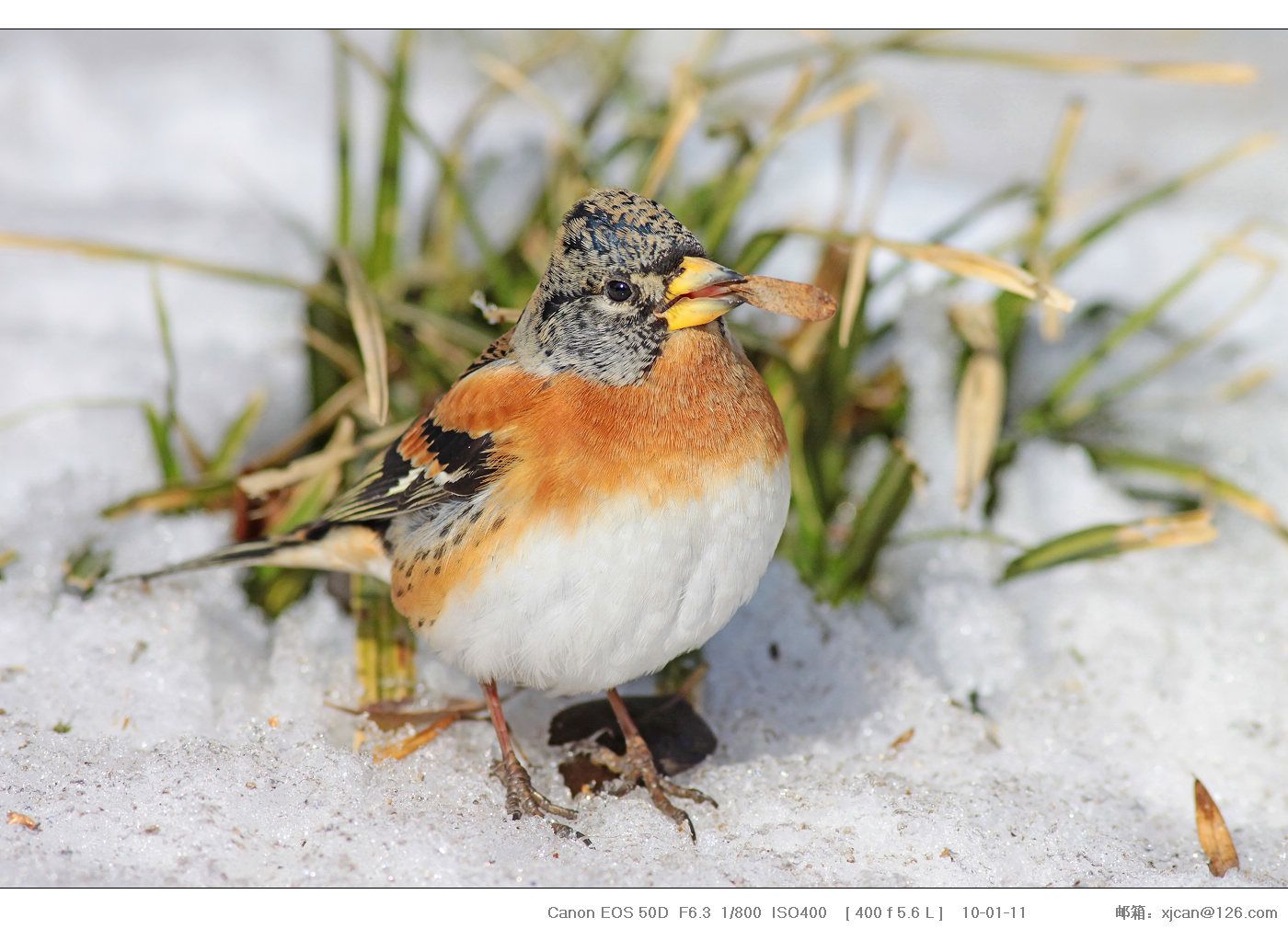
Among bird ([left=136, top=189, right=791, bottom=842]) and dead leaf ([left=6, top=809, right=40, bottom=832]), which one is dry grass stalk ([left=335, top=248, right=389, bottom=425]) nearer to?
bird ([left=136, top=189, right=791, bottom=842])

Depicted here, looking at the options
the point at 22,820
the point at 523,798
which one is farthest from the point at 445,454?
the point at 22,820

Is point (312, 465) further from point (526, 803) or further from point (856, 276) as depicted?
point (856, 276)

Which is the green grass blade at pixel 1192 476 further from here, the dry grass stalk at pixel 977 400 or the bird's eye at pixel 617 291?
the bird's eye at pixel 617 291

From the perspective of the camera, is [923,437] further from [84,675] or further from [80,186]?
[80,186]

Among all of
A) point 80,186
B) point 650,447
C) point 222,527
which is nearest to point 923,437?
point 650,447

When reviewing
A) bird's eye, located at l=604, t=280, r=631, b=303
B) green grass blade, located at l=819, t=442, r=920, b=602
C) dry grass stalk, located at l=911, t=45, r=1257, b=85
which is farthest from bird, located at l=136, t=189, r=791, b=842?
dry grass stalk, located at l=911, t=45, r=1257, b=85

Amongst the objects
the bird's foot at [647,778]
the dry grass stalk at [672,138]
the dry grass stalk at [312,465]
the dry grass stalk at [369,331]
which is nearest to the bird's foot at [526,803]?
the bird's foot at [647,778]

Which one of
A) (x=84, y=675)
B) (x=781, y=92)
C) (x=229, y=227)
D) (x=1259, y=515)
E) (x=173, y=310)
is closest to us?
(x=84, y=675)
